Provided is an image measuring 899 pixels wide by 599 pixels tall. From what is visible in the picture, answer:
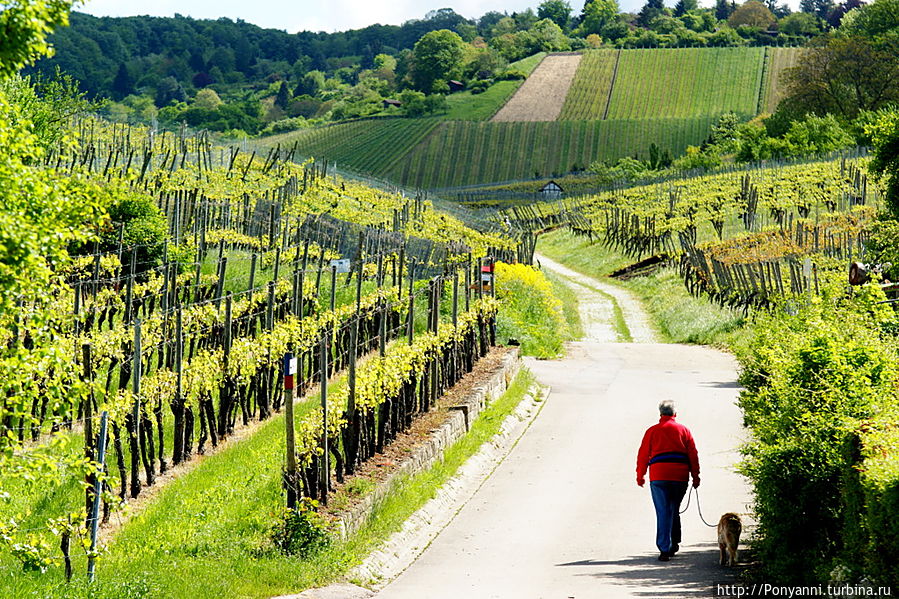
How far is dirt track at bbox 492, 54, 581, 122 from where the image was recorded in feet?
440

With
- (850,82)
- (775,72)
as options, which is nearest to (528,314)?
(850,82)

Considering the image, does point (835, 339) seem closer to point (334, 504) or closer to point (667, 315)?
point (334, 504)

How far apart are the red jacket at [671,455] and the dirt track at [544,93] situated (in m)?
120

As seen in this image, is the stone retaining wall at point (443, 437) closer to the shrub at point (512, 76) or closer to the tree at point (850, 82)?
the tree at point (850, 82)

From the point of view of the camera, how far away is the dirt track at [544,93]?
440 feet

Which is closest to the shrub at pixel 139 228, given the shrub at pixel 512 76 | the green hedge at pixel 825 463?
the green hedge at pixel 825 463

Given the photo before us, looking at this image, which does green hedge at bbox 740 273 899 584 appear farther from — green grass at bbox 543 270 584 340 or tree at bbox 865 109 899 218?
green grass at bbox 543 270 584 340

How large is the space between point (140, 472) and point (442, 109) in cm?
13392

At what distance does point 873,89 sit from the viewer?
104m

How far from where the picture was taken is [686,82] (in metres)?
145

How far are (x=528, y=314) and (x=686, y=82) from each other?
11662 centimetres

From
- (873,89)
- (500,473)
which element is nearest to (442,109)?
(873,89)

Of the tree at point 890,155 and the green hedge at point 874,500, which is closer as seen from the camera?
the green hedge at point 874,500

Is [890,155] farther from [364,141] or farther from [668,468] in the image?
[364,141]
